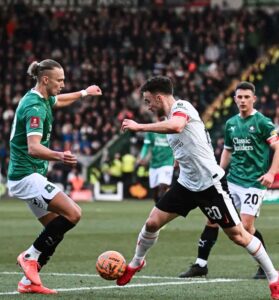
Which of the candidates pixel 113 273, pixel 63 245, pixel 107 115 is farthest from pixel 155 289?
pixel 107 115

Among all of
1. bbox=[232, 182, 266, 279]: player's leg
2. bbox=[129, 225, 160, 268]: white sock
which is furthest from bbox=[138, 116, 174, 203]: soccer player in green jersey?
bbox=[129, 225, 160, 268]: white sock

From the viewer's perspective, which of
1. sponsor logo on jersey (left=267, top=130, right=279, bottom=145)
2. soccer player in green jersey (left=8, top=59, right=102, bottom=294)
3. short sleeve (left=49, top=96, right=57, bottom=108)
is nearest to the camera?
soccer player in green jersey (left=8, top=59, right=102, bottom=294)

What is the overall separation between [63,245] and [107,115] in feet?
70.9

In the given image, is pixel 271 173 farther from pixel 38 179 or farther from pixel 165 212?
pixel 38 179

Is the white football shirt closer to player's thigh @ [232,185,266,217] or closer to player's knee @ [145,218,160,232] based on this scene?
player's knee @ [145,218,160,232]

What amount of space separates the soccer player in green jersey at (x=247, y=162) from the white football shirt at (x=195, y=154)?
2.12 meters

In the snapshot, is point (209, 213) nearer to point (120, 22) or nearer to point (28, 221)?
point (28, 221)

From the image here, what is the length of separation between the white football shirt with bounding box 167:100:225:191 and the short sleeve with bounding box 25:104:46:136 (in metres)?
1.33

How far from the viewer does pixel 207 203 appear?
1051 cm

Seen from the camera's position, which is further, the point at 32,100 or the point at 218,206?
the point at 32,100

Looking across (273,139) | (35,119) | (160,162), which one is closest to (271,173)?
(273,139)

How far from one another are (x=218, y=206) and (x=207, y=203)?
0.47ft

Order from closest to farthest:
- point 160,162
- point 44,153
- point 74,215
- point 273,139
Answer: point 44,153 < point 74,215 < point 273,139 < point 160,162

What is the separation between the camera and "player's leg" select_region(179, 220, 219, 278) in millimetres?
12469
